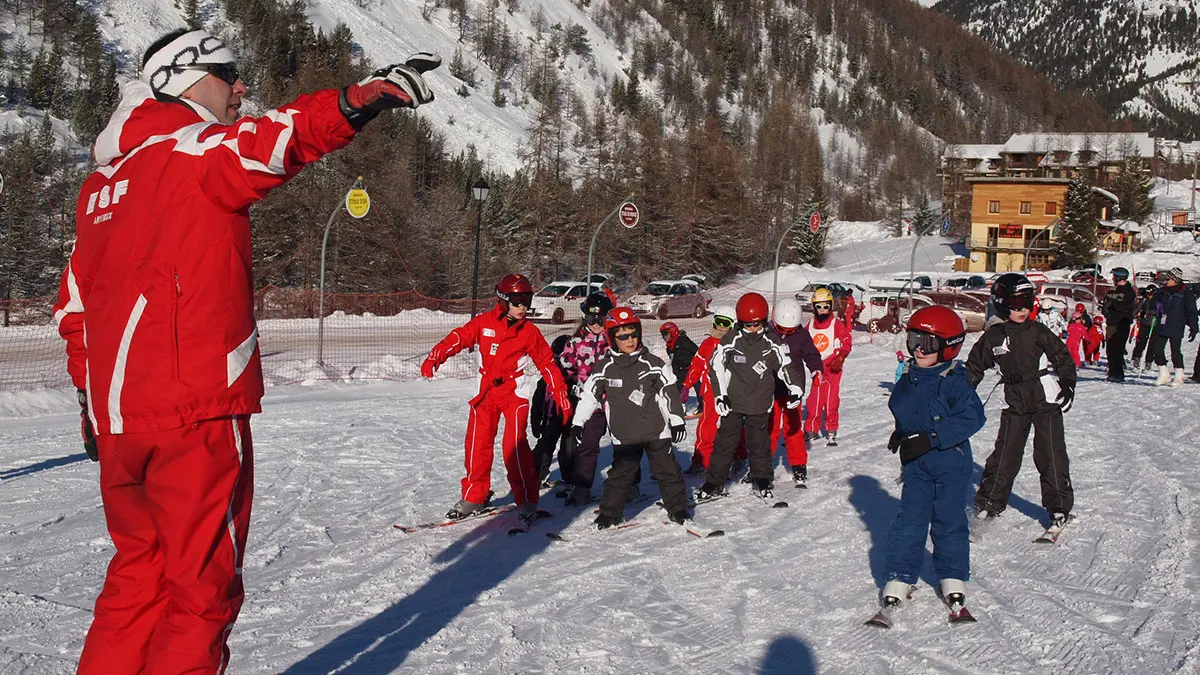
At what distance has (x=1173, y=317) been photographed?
16.6 metres

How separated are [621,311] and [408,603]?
2881 millimetres

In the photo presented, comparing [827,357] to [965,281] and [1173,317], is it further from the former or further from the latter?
[965,281]

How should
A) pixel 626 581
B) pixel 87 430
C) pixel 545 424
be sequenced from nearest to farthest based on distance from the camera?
pixel 87 430 → pixel 626 581 → pixel 545 424

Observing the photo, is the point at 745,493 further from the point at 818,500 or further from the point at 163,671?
the point at 163,671

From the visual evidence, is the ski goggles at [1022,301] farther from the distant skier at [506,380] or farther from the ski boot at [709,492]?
the distant skier at [506,380]

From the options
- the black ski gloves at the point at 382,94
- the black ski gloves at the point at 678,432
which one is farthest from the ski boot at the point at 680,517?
the black ski gloves at the point at 382,94

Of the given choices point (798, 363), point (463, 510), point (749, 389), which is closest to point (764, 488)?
point (749, 389)

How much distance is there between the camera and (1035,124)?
166 m

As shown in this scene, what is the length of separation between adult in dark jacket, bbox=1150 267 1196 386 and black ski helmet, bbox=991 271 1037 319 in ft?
36.3

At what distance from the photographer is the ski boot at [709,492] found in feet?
27.7

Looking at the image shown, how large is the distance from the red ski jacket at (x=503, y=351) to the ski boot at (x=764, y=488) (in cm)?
231

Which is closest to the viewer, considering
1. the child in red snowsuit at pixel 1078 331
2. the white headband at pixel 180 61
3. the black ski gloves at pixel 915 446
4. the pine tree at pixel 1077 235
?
the white headband at pixel 180 61

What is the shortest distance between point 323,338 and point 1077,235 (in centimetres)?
5478

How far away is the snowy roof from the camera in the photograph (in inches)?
3789
